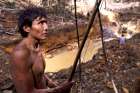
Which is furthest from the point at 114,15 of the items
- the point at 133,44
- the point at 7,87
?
the point at 7,87

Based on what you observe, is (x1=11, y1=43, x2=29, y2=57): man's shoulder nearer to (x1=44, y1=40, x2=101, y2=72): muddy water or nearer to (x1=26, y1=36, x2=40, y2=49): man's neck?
(x1=26, y1=36, x2=40, y2=49): man's neck

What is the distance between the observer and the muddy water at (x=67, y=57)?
5.93 meters

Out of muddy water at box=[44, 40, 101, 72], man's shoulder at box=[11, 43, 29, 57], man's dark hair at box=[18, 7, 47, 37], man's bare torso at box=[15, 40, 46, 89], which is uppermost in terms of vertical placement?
man's dark hair at box=[18, 7, 47, 37]

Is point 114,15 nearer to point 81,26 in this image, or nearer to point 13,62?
point 81,26

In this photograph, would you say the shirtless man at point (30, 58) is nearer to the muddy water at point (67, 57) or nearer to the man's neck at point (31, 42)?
the man's neck at point (31, 42)

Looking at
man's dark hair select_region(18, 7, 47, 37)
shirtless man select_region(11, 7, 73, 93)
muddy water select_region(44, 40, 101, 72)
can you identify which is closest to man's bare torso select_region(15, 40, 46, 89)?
shirtless man select_region(11, 7, 73, 93)

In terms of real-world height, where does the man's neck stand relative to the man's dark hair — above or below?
below

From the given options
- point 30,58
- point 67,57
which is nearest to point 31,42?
point 30,58

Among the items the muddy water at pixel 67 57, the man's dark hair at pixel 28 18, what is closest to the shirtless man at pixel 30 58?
the man's dark hair at pixel 28 18

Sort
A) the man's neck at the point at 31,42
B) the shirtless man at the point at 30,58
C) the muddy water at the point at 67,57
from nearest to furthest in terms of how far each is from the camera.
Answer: the shirtless man at the point at 30,58 < the man's neck at the point at 31,42 < the muddy water at the point at 67,57

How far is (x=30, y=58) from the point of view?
2838 millimetres

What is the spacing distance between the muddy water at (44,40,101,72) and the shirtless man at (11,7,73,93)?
2870 millimetres

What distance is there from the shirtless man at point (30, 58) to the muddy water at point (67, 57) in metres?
2.87

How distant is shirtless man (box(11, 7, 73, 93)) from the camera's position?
272cm
